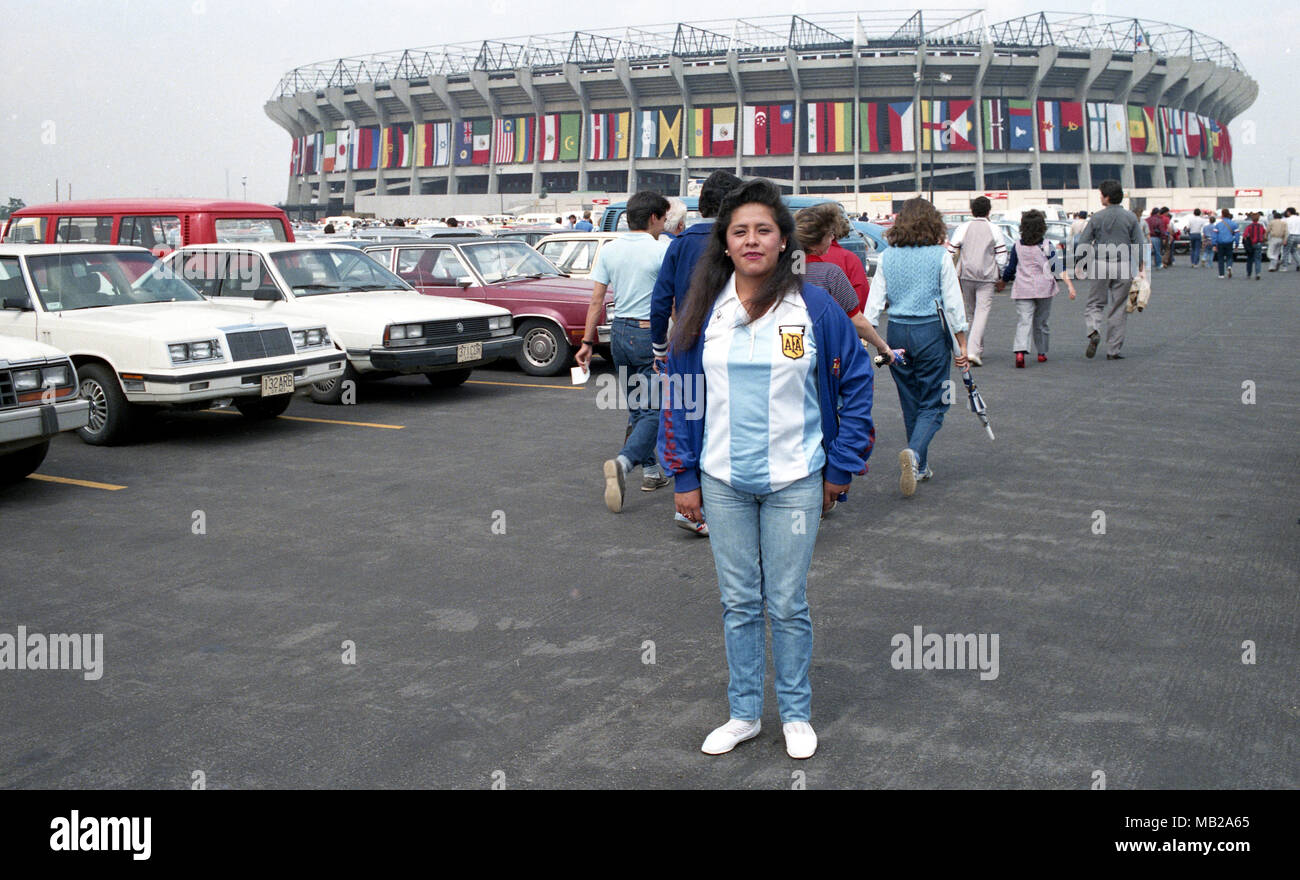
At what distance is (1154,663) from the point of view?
457cm

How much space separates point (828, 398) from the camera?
12.4 feet

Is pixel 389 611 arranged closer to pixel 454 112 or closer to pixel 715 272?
pixel 715 272

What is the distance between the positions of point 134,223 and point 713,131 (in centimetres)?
6962

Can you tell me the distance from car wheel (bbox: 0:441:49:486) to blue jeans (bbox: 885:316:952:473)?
5926 millimetres

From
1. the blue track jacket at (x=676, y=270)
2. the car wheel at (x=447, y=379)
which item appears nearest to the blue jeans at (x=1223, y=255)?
the car wheel at (x=447, y=379)

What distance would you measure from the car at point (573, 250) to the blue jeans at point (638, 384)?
819 cm

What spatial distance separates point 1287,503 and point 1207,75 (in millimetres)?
83197

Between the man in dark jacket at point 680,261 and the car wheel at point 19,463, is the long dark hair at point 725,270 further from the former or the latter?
the car wheel at point 19,463

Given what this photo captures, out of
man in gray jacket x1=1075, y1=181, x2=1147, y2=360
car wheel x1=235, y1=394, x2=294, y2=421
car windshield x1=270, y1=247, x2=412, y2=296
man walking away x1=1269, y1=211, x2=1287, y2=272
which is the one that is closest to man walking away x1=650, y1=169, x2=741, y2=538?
car wheel x1=235, y1=394, x2=294, y2=421

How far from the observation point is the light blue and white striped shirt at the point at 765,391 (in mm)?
3662

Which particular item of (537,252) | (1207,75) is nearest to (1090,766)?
(537,252)

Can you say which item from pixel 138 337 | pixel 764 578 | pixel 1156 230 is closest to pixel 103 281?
pixel 138 337

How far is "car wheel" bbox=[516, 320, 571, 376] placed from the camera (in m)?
13.5
